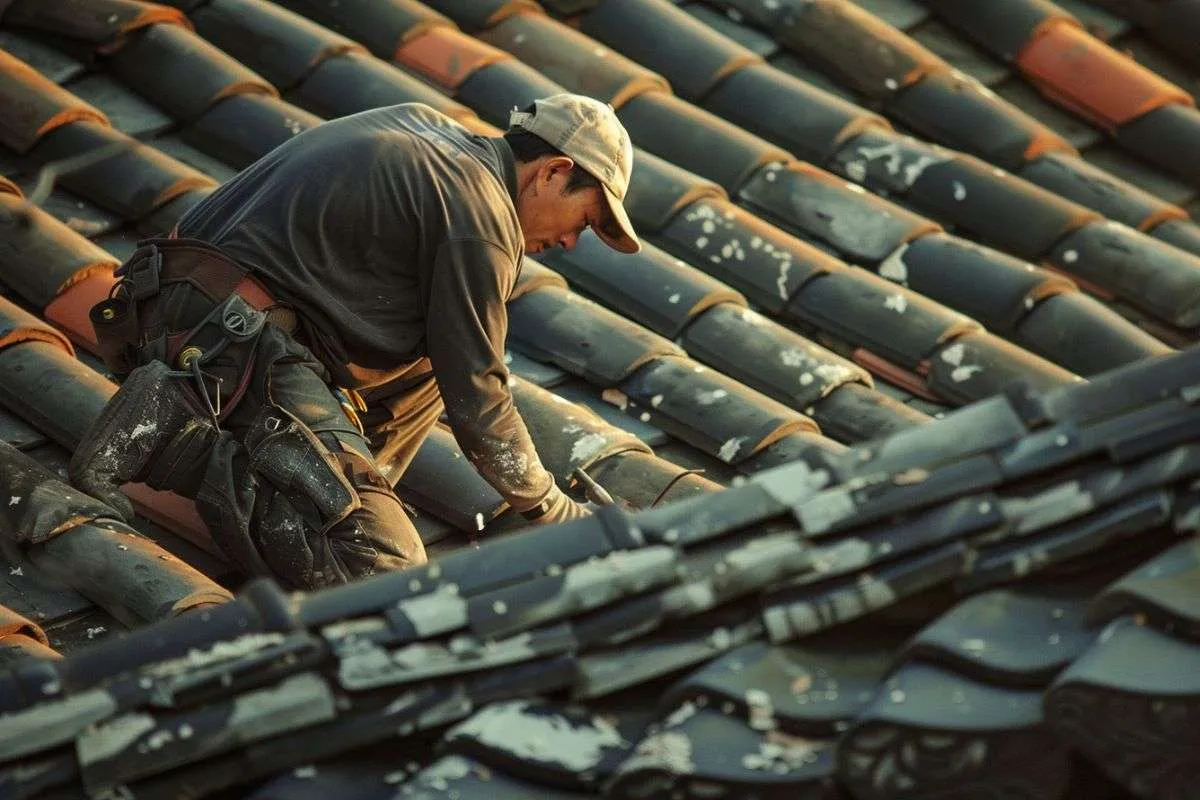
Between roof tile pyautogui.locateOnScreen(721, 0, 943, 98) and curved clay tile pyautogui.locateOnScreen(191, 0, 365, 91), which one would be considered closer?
curved clay tile pyautogui.locateOnScreen(191, 0, 365, 91)

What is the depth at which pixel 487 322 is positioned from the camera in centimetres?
464

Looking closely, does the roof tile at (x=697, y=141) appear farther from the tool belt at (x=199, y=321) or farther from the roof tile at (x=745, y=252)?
the tool belt at (x=199, y=321)

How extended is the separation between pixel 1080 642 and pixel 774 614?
0.43 m

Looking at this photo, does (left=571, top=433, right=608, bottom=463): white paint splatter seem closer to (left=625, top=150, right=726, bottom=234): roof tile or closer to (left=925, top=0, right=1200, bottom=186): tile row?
(left=625, top=150, right=726, bottom=234): roof tile

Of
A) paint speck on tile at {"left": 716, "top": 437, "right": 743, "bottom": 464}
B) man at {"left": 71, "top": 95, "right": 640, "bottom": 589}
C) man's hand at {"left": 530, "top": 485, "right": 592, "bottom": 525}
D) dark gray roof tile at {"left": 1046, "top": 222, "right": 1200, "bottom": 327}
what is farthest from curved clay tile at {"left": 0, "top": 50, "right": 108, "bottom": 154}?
dark gray roof tile at {"left": 1046, "top": 222, "right": 1200, "bottom": 327}

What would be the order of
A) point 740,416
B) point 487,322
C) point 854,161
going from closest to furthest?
point 487,322 → point 740,416 → point 854,161

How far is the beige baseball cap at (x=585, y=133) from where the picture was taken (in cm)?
480

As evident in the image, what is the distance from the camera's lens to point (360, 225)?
466 centimetres

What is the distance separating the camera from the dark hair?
15.8ft

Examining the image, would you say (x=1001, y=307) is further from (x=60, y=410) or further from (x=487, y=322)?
(x=60, y=410)

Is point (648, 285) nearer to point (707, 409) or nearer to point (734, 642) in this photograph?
point (707, 409)

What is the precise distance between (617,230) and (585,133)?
275 millimetres

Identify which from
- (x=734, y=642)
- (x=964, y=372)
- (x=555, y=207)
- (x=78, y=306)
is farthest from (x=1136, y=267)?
(x=734, y=642)

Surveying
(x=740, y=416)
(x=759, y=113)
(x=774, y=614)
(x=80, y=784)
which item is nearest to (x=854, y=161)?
(x=759, y=113)
